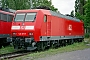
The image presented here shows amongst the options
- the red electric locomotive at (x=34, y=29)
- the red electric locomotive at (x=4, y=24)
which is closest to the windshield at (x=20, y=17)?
the red electric locomotive at (x=34, y=29)

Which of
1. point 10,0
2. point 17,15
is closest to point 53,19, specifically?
point 17,15

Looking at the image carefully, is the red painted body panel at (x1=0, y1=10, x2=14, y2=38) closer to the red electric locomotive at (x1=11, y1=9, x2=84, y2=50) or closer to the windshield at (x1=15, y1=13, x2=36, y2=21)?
the red electric locomotive at (x1=11, y1=9, x2=84, y2=50)

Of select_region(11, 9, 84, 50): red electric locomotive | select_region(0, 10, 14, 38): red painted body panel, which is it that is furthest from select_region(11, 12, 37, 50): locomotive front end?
select_region(0, 10, 14, 38): red painted body panel

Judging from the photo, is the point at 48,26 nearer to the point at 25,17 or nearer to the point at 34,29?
the point at 34,29

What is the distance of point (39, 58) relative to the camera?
15391 millimetres

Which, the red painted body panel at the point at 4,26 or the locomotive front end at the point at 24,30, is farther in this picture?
the red painted body panel at the point at 4,26

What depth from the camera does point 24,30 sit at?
2052 centimetres

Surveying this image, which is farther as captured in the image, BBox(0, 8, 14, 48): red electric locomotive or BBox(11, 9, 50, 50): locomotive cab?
BBox(0, 8, 14, 48): red electric locomotive

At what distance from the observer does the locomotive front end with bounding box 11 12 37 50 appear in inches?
798

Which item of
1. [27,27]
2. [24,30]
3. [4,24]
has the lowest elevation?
[24,30]

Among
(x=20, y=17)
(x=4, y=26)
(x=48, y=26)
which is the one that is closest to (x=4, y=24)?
(x=4, y=26)

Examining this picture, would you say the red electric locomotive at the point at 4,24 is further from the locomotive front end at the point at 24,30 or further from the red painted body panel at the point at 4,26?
the locomotive front end at the point at 24,30

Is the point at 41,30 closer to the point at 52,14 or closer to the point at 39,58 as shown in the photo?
the point at 52,14

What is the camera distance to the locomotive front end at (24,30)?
2027cm
